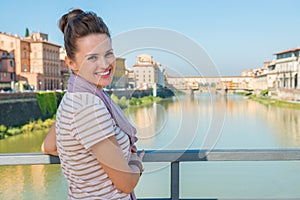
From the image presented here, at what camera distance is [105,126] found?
65 centimetres

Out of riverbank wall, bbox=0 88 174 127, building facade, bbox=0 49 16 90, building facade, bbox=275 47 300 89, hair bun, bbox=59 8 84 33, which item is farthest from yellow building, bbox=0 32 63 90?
hair bun, bbox=59 8 84 33

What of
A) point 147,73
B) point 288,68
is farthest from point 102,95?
point 288,68

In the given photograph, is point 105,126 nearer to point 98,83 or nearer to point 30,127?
point 98,83

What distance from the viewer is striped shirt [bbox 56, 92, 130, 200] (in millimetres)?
653

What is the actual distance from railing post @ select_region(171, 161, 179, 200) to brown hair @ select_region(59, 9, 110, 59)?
21.2 inches

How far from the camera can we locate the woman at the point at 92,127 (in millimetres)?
656

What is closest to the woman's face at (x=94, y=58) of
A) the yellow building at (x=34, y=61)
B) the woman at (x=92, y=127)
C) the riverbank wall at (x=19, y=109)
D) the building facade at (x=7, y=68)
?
the woman at (x=92, y=127)

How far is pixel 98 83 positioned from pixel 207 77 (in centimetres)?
34


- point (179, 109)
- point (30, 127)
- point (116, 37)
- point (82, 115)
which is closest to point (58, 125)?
point (82, 115)

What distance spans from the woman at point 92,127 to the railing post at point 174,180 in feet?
1.40

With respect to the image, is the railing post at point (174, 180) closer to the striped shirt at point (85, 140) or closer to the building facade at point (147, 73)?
the building facade at point (147, 73)

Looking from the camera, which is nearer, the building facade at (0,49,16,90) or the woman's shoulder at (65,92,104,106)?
the woman's shoulder at (65,92,104,106)

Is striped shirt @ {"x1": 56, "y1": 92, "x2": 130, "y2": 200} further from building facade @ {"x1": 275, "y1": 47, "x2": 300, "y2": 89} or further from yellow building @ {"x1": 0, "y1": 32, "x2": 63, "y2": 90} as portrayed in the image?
building facade @ {"x1": 275, "y1": 47, "x2": 300, "y2": 89}

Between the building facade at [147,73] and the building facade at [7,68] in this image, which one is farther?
the building facade at [7,68]
